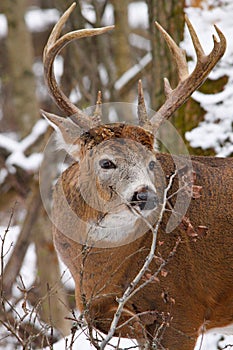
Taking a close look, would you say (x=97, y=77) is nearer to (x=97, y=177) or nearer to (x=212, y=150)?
(x=212, y=150)

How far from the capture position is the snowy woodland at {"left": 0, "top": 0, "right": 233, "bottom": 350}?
732cm

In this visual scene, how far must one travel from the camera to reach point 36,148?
399 inches

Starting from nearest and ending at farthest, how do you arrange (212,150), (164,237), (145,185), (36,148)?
(145,185) < (164,237) < (212,150) < (36,148)

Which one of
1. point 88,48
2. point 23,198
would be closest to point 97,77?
point 88,48

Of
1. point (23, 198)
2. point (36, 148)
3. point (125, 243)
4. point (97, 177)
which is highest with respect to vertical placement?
point (97, 177)

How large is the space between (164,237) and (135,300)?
0.48m

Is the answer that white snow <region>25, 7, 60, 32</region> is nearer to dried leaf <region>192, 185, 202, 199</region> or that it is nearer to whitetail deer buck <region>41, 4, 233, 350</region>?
whitetail deer buck <region>41, 4, 233, 350</region>

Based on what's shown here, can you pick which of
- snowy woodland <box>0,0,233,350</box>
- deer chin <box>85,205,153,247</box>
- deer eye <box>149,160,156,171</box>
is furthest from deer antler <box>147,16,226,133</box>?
snowy woodland <box>0,0,233,350</box>

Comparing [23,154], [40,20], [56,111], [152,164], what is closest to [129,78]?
[56,111]

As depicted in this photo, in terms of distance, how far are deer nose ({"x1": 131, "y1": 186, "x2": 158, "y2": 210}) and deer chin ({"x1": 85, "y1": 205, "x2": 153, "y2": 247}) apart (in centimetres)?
35

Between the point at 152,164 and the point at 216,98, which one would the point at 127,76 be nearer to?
the point at 216,98

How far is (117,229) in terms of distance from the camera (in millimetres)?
5355

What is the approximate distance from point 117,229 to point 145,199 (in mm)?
619

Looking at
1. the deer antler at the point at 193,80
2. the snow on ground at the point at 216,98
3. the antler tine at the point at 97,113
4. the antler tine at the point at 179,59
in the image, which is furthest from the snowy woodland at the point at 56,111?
the antler tine at the point at 179,59
